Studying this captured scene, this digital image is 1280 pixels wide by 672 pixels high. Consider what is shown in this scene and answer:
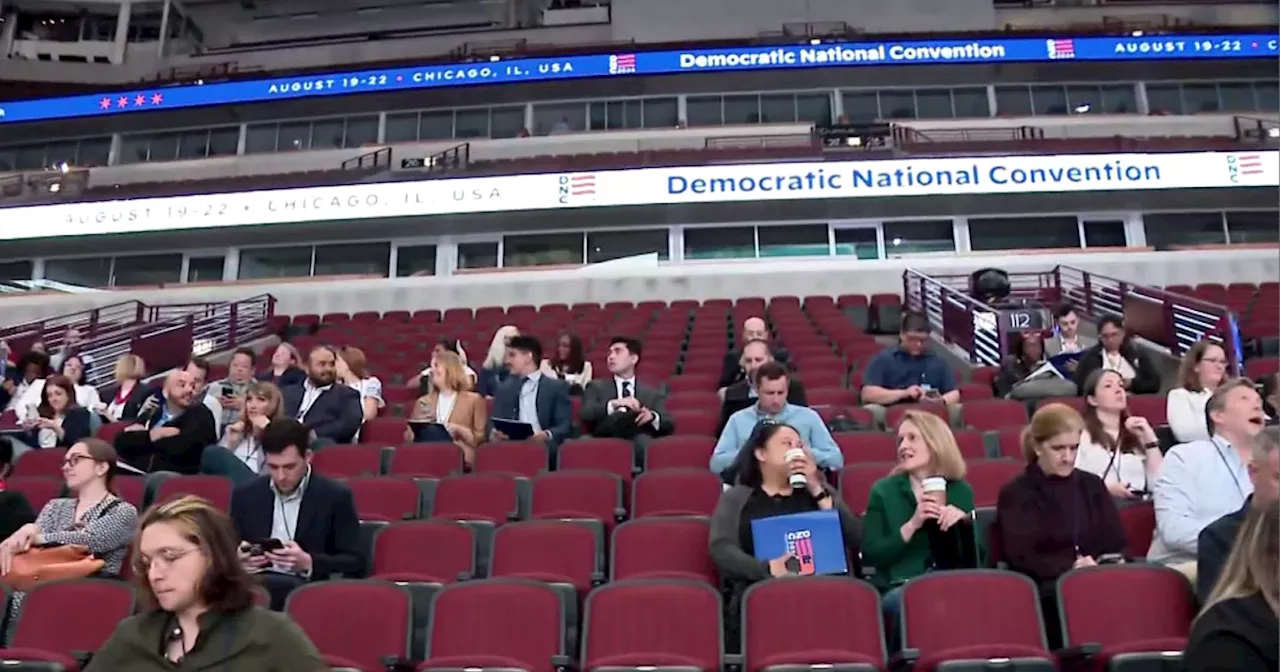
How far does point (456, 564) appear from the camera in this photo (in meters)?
3.65

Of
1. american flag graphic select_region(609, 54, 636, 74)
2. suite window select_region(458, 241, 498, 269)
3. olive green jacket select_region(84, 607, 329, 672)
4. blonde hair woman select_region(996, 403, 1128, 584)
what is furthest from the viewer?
american flag graphic select_region(609, 54, 636, 74)

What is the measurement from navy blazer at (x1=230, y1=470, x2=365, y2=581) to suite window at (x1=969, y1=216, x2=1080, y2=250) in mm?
11857

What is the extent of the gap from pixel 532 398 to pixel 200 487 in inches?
71.0

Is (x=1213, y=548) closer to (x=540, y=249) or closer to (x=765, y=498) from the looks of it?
(x=765, y=498)

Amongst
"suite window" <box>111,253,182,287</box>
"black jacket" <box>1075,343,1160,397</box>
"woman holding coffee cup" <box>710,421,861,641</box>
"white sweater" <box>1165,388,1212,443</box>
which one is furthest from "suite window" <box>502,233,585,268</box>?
"woman holding coffee cup" <box>710,421,861,641</box>

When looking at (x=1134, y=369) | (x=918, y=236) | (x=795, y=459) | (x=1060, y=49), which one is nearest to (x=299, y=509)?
(x=795, y=459)

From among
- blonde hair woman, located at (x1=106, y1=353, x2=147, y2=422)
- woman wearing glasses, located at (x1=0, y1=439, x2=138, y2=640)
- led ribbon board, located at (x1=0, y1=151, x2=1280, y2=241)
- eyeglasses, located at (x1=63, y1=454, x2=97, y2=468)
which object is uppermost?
led ribbon board, located at (x1=0, y1=151, x2=1280, y2=241)

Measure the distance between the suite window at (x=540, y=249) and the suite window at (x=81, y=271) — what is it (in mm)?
6726

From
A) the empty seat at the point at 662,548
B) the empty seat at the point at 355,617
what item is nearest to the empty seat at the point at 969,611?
the empty seat at the point at 662,548

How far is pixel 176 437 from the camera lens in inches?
182

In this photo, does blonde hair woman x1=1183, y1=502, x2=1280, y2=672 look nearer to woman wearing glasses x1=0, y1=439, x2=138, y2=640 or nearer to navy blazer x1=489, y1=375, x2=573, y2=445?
woman wearing glasses x1=0, y1=439, x2=138, y2=640

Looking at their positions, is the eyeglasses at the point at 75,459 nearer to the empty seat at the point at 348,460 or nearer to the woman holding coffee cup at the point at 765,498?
the empty seat at the point at 348,460

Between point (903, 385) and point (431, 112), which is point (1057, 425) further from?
point (431, 112)

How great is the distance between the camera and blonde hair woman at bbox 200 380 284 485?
4.26 metres
